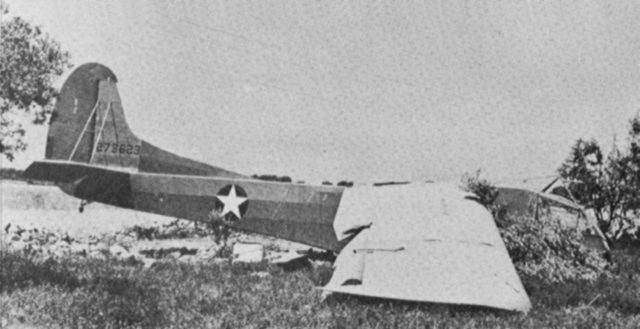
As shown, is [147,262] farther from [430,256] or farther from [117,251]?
[430,256]

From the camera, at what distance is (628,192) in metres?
19.3

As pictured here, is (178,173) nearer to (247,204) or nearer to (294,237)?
(247,204)

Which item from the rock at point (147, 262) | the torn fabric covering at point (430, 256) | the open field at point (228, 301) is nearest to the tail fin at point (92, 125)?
the open field at point (228, 301)

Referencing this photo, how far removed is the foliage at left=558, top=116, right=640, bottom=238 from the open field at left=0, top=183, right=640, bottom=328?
10.9 metres

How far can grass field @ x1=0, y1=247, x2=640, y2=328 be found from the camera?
5.58 m

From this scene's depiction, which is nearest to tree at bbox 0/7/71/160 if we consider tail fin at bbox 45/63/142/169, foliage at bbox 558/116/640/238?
tail fin at bbox 45/63/142/169

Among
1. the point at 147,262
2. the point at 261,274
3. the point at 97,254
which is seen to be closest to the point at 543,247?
the point at 261,274

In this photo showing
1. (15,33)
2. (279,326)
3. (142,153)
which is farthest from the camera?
(15,33)

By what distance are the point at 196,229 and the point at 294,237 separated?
20.1ft

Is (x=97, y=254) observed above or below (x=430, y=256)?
below

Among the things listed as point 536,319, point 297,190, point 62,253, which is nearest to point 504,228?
point 536,319

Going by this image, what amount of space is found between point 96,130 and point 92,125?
134mm

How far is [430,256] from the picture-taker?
22.7 feet

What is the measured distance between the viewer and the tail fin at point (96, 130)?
11.2 metres
